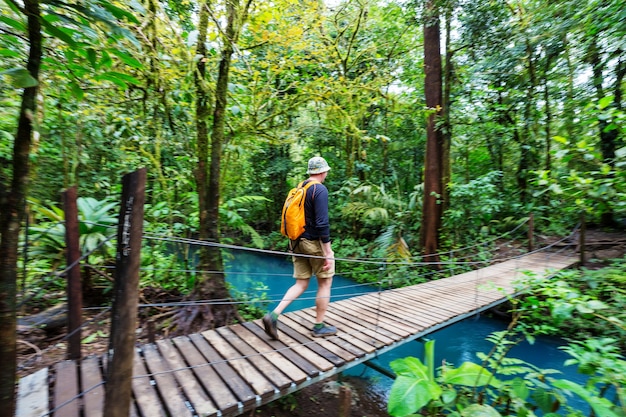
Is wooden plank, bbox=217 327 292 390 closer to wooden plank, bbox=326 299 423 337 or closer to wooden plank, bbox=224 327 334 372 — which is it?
wooden plank, bbox=224 327 334 372

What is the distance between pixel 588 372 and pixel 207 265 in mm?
3530

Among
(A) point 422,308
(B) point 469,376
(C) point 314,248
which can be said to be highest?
(C) point 314,248

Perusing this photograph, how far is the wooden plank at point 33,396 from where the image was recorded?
174cm

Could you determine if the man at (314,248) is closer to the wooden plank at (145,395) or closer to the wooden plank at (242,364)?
the wooden plank at (242,364)

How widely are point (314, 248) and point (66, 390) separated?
1.83 meters

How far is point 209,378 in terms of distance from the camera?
2201 mm

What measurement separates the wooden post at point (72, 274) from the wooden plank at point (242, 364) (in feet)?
3.09

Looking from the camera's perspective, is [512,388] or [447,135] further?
[447,135]

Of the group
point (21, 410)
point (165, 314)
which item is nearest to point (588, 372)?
point (21, 410)

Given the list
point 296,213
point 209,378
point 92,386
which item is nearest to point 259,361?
point 209,378

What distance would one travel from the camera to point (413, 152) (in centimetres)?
1061

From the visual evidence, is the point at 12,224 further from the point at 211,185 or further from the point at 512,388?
the point at 512,388

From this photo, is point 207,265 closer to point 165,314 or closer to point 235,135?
point 165,314

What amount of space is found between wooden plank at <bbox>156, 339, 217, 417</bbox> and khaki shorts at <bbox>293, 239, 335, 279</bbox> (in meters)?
1.09
